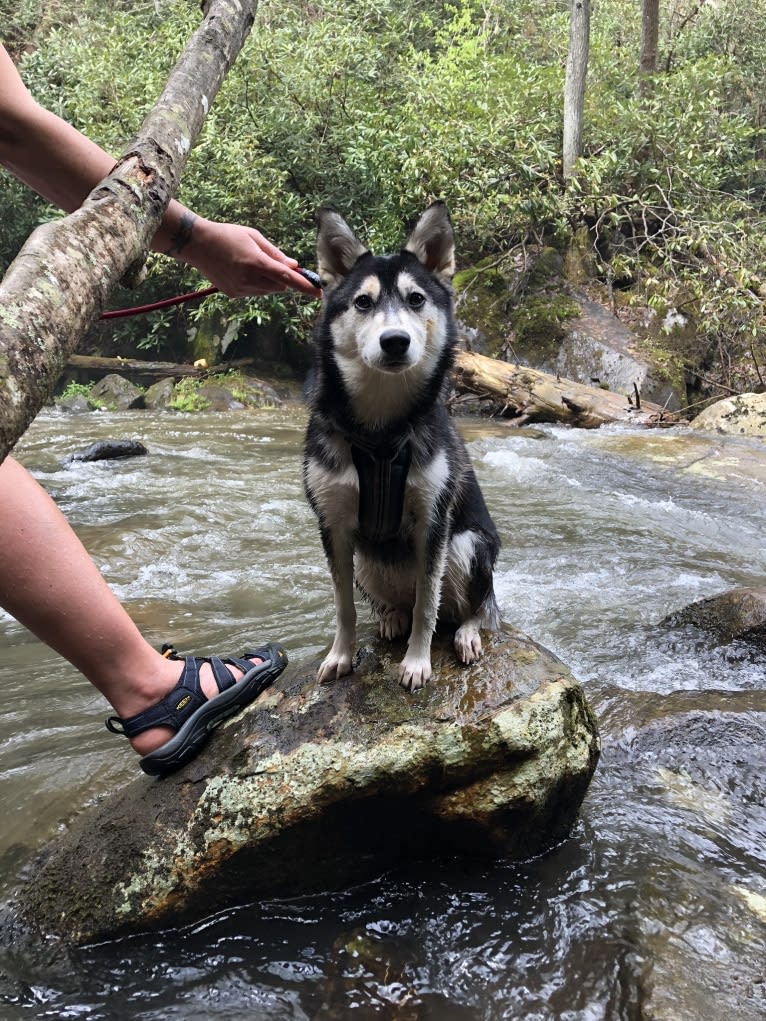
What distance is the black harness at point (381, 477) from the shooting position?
96.6 inches

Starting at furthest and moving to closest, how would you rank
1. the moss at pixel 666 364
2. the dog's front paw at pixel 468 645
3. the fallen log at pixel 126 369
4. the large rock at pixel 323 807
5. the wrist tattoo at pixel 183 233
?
the fallen log at pixel 126 369 < the moss at pixel 666 364 < the dog's front paw at pixel 468 645 < the wrist tattoo at pixel 183 233 < the large rock at pixel 323 807

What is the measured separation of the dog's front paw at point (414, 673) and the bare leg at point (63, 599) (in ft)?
2.85

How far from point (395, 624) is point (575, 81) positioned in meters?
15.2

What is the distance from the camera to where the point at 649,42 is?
16.2 meters

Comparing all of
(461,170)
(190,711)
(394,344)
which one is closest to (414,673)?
(190,711)

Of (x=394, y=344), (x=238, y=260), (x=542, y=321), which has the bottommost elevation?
(x=394, y=344)

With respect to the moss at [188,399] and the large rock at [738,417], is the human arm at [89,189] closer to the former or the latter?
the large rock at [738,417]

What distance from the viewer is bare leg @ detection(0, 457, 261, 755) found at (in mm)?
1903

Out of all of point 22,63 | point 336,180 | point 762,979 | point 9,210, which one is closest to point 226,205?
point 336,180

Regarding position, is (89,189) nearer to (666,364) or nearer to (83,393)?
(666,364)

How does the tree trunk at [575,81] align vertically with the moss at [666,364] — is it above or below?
above

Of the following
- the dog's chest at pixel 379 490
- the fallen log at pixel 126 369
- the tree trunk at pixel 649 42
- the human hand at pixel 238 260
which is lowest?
the dog's chest at pixel 379 490

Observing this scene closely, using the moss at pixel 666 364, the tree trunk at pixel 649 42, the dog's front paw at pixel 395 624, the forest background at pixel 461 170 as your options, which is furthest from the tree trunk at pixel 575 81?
the dog's front paw at pixel 395 624

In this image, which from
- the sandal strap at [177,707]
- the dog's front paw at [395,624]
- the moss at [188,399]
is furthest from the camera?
the moss at [188,399]
